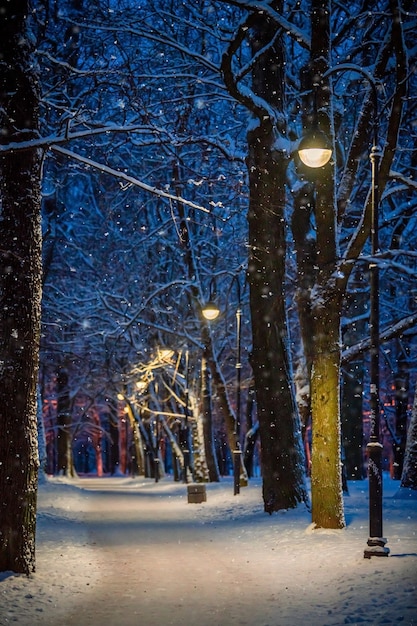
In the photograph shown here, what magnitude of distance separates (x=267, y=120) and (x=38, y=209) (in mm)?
7434

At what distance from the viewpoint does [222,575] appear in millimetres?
12258

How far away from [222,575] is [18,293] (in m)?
4.95

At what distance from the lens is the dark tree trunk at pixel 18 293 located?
37.4 ft

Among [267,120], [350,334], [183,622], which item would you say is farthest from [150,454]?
[183,622]

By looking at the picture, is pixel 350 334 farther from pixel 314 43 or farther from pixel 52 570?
pixel 52 570

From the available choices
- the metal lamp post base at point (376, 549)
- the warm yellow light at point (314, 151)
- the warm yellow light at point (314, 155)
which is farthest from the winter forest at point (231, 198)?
the metal lamp post base at point (376, 549)

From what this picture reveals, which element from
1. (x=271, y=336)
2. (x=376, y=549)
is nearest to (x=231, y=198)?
(x=271, y=336)

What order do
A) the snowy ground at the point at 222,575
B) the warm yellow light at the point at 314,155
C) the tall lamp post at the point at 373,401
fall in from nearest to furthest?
the snowy ground at the point at 222,575
the tall lamp post at the point at 373,401
the warm yellow light at the point at 314,155

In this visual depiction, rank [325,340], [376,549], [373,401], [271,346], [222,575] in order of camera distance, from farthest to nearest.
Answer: [271,346] → [325,340] → [373,401] → [222,575] → [376,549]

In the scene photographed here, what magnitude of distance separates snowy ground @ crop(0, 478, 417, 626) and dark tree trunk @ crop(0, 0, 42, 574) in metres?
0.81

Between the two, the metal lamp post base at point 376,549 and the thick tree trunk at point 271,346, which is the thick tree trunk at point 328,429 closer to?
the metal lamp post base at point 376,549

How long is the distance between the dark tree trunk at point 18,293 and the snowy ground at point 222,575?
31.8 inches

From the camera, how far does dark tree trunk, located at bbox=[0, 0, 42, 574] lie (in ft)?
37.4

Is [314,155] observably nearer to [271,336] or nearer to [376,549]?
[376,549]
